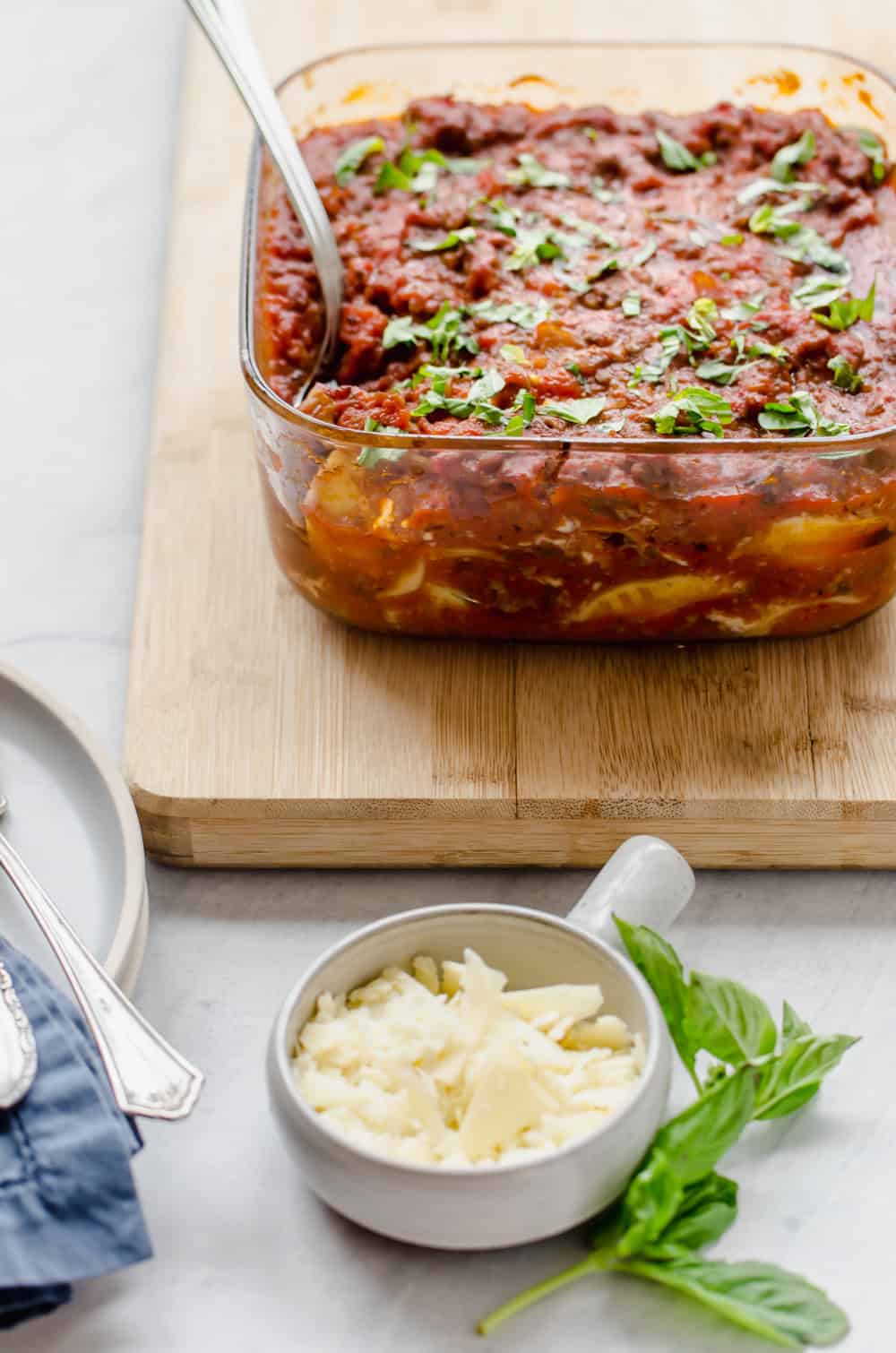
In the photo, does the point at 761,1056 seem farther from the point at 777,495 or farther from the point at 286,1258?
the point at 777,495

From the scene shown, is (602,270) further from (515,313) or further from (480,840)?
(480,840)

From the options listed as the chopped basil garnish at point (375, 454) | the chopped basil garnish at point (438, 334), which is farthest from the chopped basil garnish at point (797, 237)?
the chopped basil garnish at point (375, 454)

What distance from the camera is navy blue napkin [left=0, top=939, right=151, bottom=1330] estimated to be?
1.28 meters

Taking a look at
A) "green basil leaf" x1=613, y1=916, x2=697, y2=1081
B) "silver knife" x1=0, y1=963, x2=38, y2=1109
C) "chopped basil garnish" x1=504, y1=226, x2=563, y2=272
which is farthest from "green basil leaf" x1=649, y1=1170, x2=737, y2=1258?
"chopped basil garnish" x1=504, y1=226, x2=563, y2=272

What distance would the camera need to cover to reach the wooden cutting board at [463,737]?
1.72 metres

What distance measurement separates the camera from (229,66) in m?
1.92

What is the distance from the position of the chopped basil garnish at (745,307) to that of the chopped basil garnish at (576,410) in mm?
250

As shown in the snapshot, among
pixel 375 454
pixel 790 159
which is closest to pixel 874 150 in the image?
pixel 790 159

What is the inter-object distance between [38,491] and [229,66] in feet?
2.02

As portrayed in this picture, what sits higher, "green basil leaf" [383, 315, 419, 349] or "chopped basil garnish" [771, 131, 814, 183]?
"green basil leaf" [383, 315, 419, 349]

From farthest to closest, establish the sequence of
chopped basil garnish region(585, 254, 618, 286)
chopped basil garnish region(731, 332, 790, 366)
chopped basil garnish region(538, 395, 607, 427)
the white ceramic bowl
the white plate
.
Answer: chopped basil garnish region(585, 254, 618, 286) → chopped basil garnish region(731, 332, 790, 366) → chopped basil garnish region(538, 395, 607, 427) → the white plate → the white ceramic bowl

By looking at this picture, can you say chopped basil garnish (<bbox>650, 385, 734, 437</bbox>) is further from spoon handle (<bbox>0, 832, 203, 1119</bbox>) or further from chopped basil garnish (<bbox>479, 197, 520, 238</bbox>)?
spoon handle (<bbox>0, 832, 203, 1119</bbox>)

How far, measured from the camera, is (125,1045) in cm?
138

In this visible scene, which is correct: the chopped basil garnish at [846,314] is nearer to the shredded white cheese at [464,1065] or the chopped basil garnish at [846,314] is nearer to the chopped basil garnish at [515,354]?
the chopped basil garnish at [515,354]
